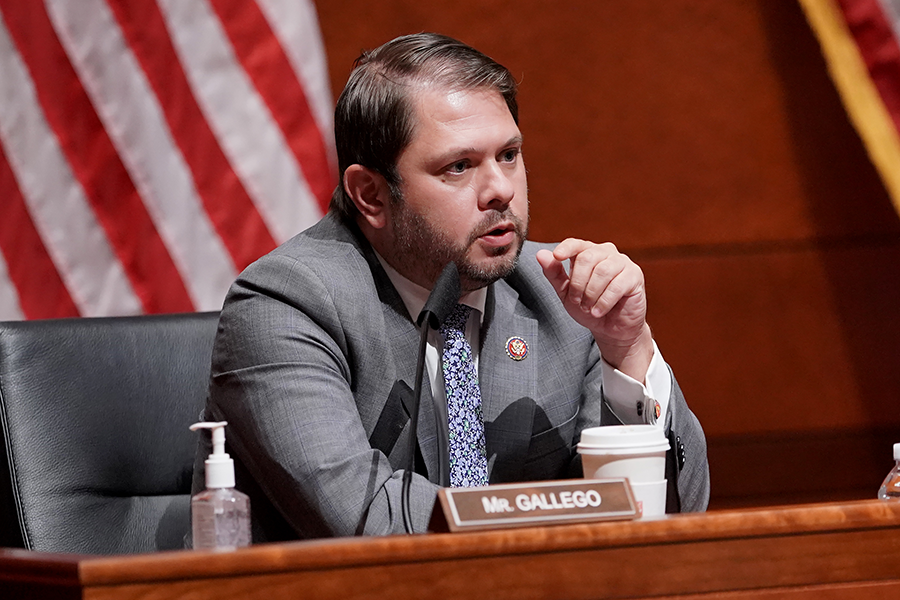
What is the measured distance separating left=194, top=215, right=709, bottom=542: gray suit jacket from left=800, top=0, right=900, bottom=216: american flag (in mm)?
921

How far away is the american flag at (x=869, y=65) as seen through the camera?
2189 mm

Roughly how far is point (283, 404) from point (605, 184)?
4.69 ft

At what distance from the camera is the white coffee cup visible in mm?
998

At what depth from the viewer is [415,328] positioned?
1553 mm

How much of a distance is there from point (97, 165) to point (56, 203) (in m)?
0.13

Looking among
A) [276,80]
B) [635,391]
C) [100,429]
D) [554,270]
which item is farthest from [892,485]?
[276,80]

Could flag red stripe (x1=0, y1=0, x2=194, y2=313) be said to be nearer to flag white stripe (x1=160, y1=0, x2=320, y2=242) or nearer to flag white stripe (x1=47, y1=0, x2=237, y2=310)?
flag white stripe (x1=47, y1=0, x2=237, y2=310)

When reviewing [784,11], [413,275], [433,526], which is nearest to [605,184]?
[784,11]

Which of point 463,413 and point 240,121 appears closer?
point 463,413

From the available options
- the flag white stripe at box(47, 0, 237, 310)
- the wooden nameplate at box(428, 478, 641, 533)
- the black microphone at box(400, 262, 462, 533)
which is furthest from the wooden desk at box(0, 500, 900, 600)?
the flag white stripe at box(47, 0, 237, 310)

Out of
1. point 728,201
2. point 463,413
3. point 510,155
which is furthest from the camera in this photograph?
point 728,201

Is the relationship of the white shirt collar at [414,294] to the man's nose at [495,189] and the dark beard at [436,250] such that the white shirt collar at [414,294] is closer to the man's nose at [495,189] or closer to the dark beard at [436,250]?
the dark beard at [436,250]

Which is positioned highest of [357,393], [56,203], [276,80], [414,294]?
[276,80]

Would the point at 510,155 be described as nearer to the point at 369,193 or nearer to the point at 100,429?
the point at 369,193
